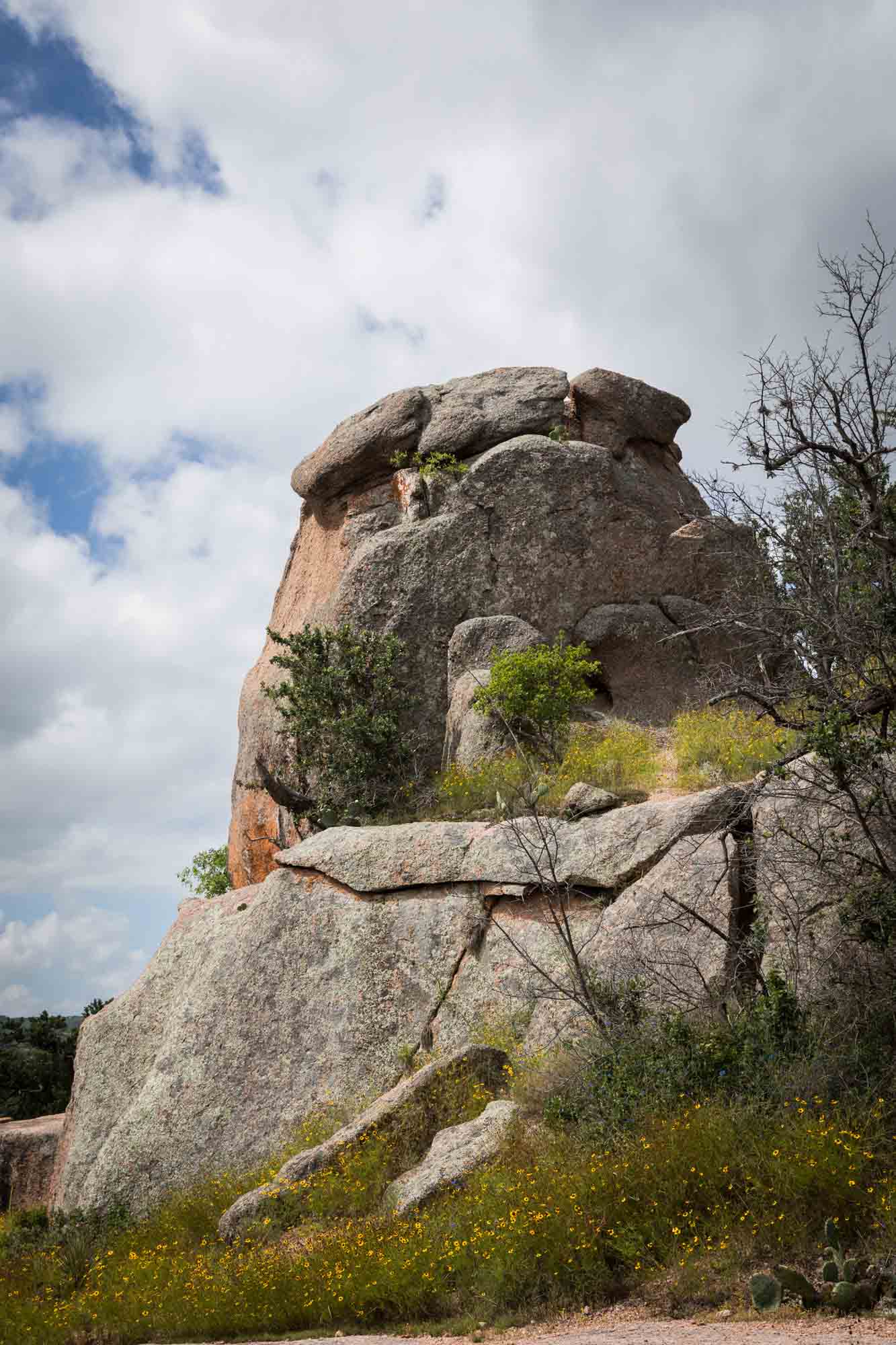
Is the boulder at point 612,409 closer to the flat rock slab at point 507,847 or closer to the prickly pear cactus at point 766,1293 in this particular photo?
the flat rock slab at point 507,847

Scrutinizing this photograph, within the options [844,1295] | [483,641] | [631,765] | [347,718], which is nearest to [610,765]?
[631,765]

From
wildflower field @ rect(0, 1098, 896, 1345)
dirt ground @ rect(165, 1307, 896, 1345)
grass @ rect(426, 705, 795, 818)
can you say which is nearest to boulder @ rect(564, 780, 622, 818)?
grass @ rect(426, 705, 795, 818)

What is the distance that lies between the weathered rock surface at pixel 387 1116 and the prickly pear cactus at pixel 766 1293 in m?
4.34

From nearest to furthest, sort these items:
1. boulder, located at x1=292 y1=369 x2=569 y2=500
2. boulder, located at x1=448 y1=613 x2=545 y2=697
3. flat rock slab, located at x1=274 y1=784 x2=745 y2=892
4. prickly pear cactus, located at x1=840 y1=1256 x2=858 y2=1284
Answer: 1. prickly pear cactus, located at x1=840 y1=1256 x2=858 y2=1284
2. flat rock slab, located at x1=274 y1=784 x2=745 y2=892
3. boulder, located at x1=448 y1=613 x2=545 y2=697
4. boulder, located at x1=292 y1=369 x2=569 y2=500

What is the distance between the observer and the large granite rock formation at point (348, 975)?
12.5 metres

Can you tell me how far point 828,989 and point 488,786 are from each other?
20.9 feet

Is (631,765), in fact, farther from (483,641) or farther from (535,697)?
(483,641)

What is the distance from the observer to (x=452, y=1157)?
9.70 meters

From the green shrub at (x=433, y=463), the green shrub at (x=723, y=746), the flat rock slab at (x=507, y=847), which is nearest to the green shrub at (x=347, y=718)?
the flat rock slab at (x=507, y=847)

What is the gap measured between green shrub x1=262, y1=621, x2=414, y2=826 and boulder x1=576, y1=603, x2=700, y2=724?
11.9ft

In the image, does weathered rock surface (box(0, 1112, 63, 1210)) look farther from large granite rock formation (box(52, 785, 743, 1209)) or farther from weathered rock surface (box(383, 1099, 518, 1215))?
weathered rock surface (box(383, 1099, 518, 1215))

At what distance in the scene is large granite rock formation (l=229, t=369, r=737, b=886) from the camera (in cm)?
1972

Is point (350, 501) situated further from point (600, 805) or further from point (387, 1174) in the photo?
point (387, 1174)

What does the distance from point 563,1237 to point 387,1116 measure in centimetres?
322
